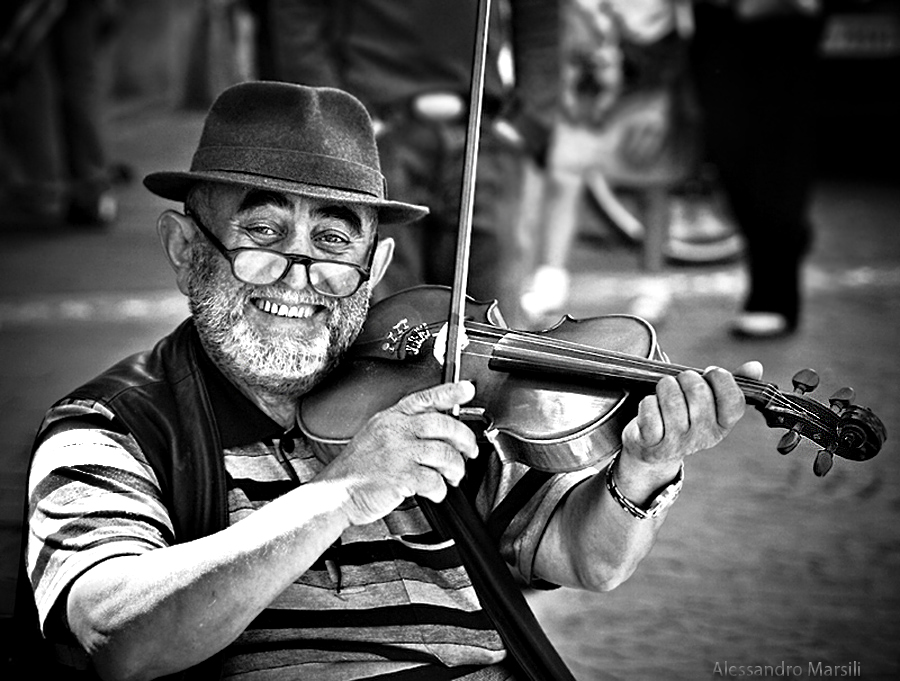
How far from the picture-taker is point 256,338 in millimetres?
1901

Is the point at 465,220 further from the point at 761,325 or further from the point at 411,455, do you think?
the point at 761,325

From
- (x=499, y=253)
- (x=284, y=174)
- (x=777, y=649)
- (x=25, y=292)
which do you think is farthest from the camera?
(x=25, y=292)

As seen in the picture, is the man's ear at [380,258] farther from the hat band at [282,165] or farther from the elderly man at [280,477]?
the hat band at [282,165]

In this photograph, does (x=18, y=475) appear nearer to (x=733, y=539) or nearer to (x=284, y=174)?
(x=284, y=174)

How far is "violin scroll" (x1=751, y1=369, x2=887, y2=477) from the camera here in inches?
65.5

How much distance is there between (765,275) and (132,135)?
3306 millimetres

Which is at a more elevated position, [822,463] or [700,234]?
[822,463]

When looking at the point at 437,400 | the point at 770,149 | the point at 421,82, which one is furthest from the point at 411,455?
the point at 770,149

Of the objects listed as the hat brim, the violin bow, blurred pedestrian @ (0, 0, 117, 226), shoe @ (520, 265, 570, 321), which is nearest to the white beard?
the hat brim

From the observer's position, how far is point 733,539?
358cm

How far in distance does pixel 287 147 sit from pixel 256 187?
0.08 meters

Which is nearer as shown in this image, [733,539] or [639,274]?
[733,539]

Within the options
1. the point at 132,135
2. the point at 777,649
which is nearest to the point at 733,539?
the point at 777,649
